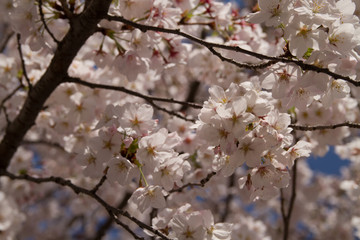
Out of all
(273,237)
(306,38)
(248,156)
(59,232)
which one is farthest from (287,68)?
(59,232)

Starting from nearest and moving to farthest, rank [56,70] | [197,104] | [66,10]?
[197,104] → [66,10] → [56,70]

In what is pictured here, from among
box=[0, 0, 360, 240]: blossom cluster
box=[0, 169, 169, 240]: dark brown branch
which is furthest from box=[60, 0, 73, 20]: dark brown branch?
box=[0, 169, 169, 240]: dark brown branch

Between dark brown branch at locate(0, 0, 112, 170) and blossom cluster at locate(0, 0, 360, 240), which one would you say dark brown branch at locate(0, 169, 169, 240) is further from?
dark brown branch at locate(0, 0, 112, 170)

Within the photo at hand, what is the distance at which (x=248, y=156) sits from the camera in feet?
4.74

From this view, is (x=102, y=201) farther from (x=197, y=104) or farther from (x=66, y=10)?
(x=66, y=10)

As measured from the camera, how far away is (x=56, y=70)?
6.91 ft

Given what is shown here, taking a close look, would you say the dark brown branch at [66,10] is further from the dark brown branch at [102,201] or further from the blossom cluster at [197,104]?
the dark brown branch at [102,201]

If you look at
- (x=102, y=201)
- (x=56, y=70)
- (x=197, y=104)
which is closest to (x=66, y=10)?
(x=56, y=70)

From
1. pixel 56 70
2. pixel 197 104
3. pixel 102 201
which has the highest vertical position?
pixel 56 70

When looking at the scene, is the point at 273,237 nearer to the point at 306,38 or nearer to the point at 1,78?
the point at 1,78

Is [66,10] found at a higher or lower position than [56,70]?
higher

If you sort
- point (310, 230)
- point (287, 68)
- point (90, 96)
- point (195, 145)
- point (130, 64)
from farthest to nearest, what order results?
point (310, 230)
point (90, 96)
point (195, 145)
point (130, 64)
point (287, 68)

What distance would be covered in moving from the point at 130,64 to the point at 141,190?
86cm

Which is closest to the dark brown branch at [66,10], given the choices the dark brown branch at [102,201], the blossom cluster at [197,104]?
the blossom cluster at [197,104]
